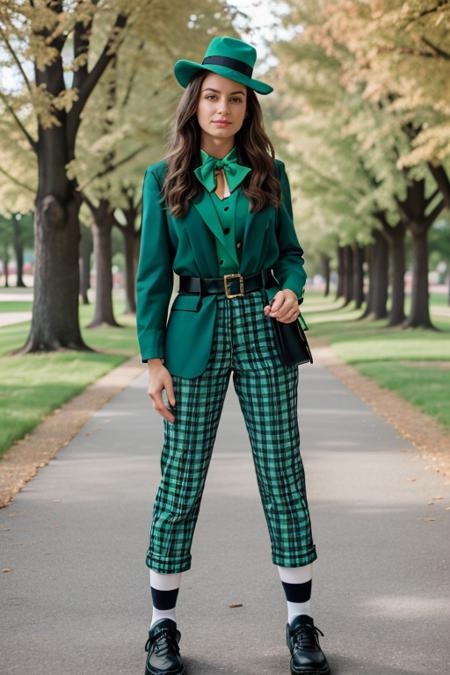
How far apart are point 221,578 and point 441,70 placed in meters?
11.1

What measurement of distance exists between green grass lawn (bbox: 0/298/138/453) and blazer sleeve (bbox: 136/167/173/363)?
4688mm

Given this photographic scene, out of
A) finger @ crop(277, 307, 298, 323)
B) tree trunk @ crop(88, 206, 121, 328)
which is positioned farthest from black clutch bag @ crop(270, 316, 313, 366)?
tree trunk @ crop(88, 206, 121, 328)

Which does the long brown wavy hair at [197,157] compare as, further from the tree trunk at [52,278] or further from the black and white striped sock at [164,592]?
the tree trunk at [52,278]

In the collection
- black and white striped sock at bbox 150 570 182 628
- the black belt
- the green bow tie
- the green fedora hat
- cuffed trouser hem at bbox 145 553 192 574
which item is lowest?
black and white striped sock at bbox 150 570 182 628

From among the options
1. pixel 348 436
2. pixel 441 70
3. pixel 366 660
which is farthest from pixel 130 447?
pixel 441 70

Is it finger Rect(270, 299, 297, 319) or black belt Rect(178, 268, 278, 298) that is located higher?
black belt Rect(178, 268, 278, 298)

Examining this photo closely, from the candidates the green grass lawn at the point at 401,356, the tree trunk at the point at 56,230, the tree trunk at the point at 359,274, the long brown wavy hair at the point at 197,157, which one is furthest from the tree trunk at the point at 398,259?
the long brown wavy hair at the point at 197,157

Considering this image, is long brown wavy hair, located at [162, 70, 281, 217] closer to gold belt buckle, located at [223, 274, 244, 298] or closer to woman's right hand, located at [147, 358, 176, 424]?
gold belt buckle, located at [223, 274, 244, 298]

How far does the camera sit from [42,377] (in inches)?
538

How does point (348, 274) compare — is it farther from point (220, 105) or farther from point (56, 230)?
point (220, 105)

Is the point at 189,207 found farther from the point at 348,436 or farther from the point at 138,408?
the point at 138,408

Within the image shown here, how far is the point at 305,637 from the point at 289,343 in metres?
1.00

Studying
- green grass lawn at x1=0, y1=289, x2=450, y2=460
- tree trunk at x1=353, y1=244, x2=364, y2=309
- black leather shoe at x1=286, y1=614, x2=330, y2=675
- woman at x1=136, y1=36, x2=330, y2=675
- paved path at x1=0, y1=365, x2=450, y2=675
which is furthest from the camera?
tree trunk at x1=353, y1=244, x2=364, y2=309

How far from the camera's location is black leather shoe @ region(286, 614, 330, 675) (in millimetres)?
3234
